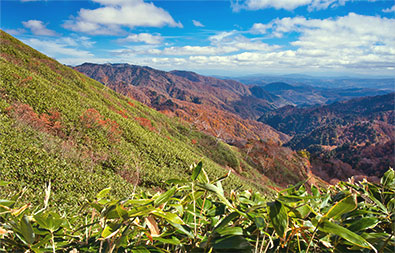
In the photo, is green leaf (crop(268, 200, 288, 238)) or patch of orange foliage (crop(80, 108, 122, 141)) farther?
patch of orange foliage (crop(80, 108, 122, 141))

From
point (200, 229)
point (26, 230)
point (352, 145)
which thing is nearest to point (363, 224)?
point (200, 229)

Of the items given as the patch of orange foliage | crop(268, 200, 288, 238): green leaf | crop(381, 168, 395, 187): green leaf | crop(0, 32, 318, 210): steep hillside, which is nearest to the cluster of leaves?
crop(268, 200, 288, 238): green leaf

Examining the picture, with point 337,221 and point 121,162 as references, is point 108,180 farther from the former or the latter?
point 337,221

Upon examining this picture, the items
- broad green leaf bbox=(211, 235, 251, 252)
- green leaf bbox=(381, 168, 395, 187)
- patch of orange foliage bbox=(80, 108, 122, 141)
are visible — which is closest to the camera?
broad green leaf bbox=(211, 235, 251, 252)

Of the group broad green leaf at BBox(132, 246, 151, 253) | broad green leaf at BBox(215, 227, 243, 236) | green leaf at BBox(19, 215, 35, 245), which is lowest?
broad green leaf at BBox(132, 246, 151, 253)

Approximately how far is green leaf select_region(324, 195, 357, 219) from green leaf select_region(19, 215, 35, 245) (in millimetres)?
797

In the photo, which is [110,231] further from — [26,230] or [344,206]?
[344,206]

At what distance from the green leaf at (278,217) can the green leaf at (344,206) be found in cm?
11

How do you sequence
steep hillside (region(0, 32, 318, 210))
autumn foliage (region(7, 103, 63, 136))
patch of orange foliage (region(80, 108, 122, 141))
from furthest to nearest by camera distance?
1. patch of orange foliage (region(80, 108, 122, 141))
2. autumn foliage (region(7, 103, 63, 136))
3. steep hillside (region(0, 32, 318, 210))

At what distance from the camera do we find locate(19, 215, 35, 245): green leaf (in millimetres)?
579

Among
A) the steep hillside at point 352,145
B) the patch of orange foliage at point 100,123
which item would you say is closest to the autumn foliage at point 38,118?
the patch of orange foliage at point 100,123

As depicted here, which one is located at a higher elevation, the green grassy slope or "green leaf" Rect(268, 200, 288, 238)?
"green leaf" Rect(268, 200, 288, 238)

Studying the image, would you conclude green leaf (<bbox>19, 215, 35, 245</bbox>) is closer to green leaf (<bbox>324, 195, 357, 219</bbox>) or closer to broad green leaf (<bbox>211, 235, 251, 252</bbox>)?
broad green leaf (<bbox>211, 235, 251, 252</bbox>)

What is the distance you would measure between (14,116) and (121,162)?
222 inches
